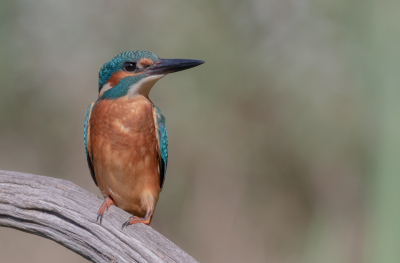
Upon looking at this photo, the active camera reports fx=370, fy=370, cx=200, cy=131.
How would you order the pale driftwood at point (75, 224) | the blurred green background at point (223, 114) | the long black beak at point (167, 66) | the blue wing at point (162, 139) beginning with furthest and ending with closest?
the blurred green background at point (223, 114) → the blue wing at point (162, 139) → the long black beak at point (167, 66) → the pale driftwood at point (75, 224)

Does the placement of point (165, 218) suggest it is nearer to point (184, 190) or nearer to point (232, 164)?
point (184, 190)

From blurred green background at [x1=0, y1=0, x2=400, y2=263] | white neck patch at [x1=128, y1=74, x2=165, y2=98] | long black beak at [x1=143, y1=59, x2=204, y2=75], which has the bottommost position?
white neck patch at [x1=128, y1=74, x2=165, y2=98]

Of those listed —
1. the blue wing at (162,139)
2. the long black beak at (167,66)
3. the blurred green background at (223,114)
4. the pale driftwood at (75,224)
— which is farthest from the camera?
the blurred green background at (223,114)

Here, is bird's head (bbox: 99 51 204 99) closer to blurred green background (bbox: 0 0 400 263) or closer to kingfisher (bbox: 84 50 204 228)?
kingfisher (bbox: 84 50 204 228)

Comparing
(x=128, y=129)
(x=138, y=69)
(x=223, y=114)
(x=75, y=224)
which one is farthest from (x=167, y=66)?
(x=223, y=114)

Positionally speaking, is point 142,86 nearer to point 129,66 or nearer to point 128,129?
point 129,66

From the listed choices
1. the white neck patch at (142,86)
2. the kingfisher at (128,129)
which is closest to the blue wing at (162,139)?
the kingfisher at (128,129)

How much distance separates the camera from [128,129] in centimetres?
195

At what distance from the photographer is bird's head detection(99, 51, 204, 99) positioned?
1920 mm

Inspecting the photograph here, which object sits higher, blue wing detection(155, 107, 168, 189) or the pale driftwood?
blue wing detection(155, 107, 168, 189)

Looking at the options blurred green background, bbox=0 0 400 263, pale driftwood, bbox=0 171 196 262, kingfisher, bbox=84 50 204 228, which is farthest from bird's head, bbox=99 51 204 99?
blurred green background, bbox=0 0 400 263

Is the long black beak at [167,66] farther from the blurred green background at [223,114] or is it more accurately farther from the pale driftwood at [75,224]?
the blurred green background at [223,114]

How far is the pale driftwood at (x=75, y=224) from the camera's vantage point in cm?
164

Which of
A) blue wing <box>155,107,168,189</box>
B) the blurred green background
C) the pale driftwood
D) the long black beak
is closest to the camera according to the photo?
the pale driftwood
